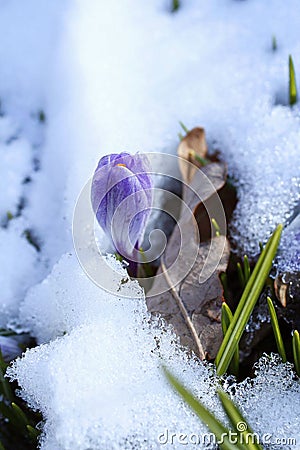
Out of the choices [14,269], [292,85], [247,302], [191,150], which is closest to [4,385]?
[14,269]

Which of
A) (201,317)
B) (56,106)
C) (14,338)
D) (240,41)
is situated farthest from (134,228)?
(240,41)

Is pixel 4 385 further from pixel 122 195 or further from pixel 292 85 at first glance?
pixel 292 85

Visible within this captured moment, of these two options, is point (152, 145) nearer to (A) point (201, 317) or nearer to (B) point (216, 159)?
(B) point (216, 159)

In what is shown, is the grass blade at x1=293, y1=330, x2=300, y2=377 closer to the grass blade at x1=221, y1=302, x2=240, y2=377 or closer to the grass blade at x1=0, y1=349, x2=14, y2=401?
the grass blade at x1=221, y1=302, x2=240, y2=377

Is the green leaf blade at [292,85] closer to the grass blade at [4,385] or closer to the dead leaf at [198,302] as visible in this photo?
the dead leaf at [198,302]

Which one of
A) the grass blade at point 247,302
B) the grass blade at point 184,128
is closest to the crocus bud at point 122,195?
the grass blade at point 247,302

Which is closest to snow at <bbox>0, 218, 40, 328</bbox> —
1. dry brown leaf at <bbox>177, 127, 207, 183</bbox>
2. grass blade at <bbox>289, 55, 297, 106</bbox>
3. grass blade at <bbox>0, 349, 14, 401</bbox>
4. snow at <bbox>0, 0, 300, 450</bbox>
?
snow at <bbox>0, 0, 300, 450</bbox>
